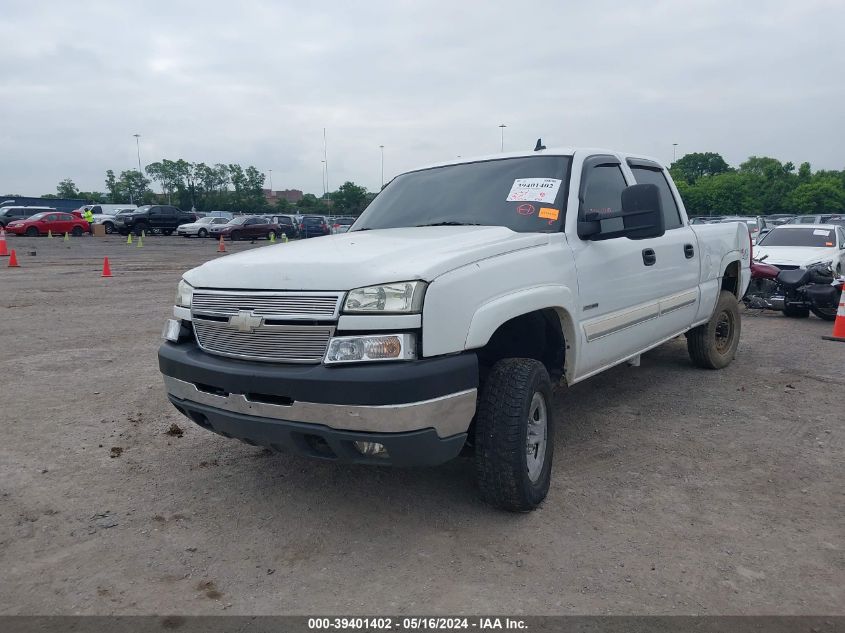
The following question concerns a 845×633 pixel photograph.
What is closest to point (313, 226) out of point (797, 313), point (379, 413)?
point (797, 313)

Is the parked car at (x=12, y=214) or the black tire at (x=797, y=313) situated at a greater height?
the parked car at (x=12, y=214)

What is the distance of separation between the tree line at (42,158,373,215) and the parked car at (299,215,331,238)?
44.2 m

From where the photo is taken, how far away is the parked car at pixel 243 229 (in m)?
34.2

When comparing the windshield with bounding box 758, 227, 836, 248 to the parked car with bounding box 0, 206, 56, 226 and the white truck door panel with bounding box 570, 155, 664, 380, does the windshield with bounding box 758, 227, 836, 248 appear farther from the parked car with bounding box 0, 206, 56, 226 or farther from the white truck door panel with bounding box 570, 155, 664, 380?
the parked car with bounding box 0, 206, 56, 226

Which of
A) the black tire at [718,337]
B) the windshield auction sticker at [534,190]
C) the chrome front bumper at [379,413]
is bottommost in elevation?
the black tire at [718,337]

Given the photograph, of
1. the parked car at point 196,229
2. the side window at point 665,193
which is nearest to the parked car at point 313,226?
the parked car at point 196,229

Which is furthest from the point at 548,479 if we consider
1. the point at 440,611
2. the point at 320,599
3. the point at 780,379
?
the point at 780,379

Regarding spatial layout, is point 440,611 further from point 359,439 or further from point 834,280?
point 834,280

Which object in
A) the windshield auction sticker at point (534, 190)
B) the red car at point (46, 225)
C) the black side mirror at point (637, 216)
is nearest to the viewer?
the black side mirror at point (637, 216)

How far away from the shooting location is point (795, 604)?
2562 millimetres

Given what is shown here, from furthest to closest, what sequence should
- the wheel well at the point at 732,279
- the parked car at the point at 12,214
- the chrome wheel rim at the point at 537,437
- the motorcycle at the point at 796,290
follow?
the parked car at the point at 12,214
the motorcycle at the point at 796,290
the wheel well at the point at 732,279
the chrome wheel rim at the point at 537,437

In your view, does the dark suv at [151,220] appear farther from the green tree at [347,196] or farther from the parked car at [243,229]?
the green tree at [347,196]

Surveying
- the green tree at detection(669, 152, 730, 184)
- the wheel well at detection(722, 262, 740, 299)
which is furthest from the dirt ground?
the green tree at detection(669, 152, 730, 184)

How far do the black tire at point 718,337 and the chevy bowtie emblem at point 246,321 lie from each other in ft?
14.8
